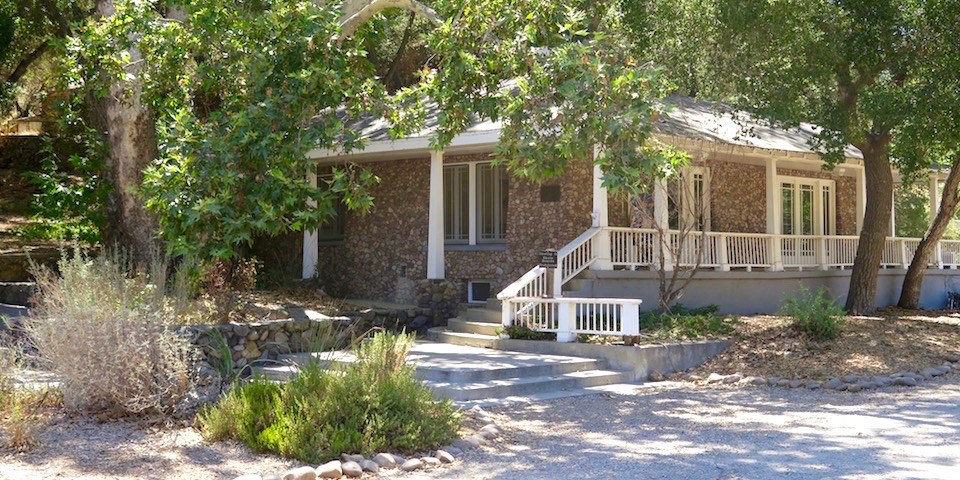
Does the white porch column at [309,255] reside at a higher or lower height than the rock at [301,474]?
higher

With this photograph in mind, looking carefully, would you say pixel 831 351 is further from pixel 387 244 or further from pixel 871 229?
pixel 387 244

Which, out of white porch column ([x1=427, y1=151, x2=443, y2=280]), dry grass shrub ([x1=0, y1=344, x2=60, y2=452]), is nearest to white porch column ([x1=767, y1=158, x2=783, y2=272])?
white porch column ([x1=427, y1=151, x2=443, y2=280])

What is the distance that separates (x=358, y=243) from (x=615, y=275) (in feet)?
19.2

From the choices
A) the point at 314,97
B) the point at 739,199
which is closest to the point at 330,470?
the point at 314,97

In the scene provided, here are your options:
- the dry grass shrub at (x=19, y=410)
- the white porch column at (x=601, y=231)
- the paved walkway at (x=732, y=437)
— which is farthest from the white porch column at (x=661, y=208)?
the dry grass shrub at (x=19, y=410)

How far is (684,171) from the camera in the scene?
1898cm

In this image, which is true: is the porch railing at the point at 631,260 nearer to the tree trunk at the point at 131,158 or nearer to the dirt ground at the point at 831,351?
the dirt ground at the point at 831,351

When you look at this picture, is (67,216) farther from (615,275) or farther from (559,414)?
(559,414)

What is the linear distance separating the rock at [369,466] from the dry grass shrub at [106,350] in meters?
2.39

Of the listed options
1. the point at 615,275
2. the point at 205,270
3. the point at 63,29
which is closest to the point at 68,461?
the point at 205,270

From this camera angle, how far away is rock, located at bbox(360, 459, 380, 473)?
790 centimetres

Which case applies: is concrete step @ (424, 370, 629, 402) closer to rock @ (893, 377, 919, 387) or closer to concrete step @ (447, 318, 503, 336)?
concrete step @ (447, 318, 503, 336)

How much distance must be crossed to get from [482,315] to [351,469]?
371 inches

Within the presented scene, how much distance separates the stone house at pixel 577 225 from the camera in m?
17.6
